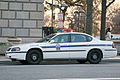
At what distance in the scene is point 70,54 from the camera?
689 inches

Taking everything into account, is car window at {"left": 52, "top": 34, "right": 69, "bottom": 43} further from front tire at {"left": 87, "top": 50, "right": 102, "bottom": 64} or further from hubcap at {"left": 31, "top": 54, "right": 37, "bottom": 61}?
front tire at {"left": 87, "top": 50, "right": 102, "bottom": 64}

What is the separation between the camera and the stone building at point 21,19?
76.1 feet

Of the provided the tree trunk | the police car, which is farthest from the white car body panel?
the tree trunk

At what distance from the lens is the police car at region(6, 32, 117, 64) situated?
17.0m

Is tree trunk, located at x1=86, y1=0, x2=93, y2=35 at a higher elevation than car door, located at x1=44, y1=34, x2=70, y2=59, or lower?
higher

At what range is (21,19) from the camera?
23578mm

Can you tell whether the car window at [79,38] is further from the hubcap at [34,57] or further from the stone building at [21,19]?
the stone building at [21,19]

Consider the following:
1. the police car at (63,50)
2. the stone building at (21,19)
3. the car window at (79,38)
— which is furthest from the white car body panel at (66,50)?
the stone building at (21,19)

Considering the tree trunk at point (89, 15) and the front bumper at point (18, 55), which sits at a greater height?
the tree trunk at point (89, 15)

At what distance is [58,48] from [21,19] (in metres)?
6.91

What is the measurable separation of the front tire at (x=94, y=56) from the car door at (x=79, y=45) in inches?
12.7

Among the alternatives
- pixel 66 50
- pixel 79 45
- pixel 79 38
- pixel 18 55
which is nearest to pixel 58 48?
pixel 66 50

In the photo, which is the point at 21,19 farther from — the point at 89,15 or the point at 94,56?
the point at 94,56

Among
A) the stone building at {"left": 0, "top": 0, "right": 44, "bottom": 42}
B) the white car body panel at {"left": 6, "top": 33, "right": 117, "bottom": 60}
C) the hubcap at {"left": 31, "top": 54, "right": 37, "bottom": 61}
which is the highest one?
the stone building at {"left": 0, "top": 0, "right": 44, "bottom": 42}
